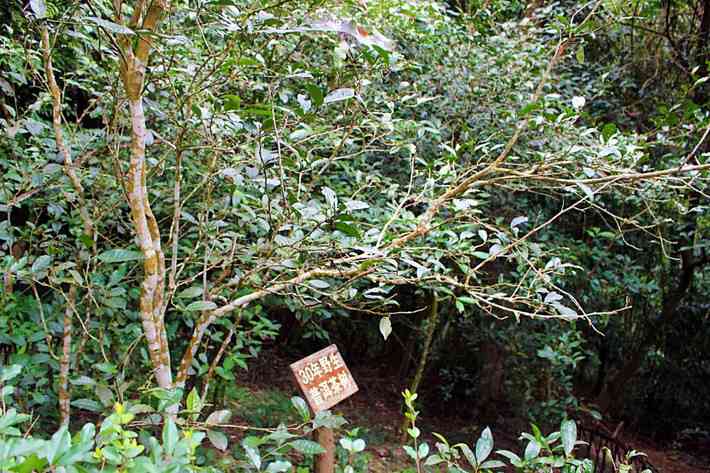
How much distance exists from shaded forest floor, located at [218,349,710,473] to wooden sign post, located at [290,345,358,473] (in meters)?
1.43

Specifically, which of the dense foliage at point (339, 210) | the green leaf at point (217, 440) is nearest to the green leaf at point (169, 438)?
the dense foliage at point (339, 210)

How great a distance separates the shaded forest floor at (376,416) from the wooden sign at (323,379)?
1.46 m

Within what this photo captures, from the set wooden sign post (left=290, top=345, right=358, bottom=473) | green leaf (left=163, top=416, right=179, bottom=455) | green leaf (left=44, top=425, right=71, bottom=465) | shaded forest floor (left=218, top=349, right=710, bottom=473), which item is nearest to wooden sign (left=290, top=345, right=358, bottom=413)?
wooden sign post (left=290, top=345, right=358, bottom=473)

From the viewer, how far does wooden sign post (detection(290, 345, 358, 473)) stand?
5.72ft

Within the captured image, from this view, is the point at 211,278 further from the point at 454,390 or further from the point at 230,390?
the point at 454,390

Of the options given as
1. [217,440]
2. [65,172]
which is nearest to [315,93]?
[217,440]

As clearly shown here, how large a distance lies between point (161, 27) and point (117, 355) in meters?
1.24

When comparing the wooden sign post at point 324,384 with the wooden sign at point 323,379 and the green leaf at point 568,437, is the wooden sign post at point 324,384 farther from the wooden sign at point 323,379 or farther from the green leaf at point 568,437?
the green leaf at point 568,437

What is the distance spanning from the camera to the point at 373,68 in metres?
1.48

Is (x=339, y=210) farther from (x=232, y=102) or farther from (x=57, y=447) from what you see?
(x=57, y=447)

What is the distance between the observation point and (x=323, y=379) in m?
1.82

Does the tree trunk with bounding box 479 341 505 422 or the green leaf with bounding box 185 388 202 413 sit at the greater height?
the green leaf with bounding box 185 388 202 413

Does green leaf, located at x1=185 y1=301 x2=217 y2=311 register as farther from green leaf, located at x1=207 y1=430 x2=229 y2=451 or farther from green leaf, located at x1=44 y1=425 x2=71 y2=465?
green leaf, located at x1=44 y1=425 x2=71 y2=465

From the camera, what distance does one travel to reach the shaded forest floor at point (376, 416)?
3367mm
